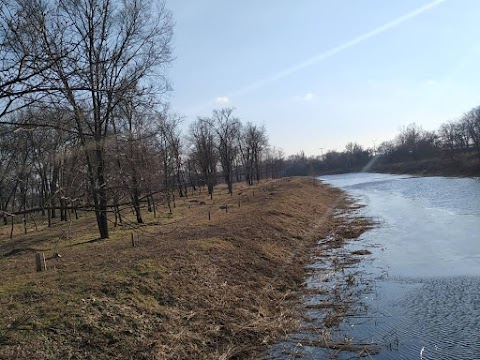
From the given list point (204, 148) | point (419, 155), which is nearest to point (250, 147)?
point (204, 148)

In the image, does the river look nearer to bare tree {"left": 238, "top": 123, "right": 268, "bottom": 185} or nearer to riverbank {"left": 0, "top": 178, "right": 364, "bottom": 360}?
riverbank {"left": 0, "top": 178, "right": 364, "bottom": 360}

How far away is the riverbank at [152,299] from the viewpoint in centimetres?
821

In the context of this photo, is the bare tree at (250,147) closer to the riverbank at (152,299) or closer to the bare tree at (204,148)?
the bare tree at (204,148)

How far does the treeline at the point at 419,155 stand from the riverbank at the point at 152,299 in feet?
198

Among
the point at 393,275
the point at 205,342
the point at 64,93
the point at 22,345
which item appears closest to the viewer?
the point at 64,93

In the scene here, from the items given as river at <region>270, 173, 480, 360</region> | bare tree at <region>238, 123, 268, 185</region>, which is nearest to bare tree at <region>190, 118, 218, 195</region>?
bare tree at <region>238, 123, 268, 185</region>

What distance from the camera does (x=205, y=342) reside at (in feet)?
30.6

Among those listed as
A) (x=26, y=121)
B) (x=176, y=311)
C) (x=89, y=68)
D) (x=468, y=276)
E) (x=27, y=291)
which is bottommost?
(x=468, y=276)

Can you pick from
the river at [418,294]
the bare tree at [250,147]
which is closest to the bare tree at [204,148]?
the bare tree at [250,147]

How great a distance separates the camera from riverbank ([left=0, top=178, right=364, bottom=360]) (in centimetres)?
821

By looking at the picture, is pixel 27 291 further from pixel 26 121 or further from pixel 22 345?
pixel 26 121

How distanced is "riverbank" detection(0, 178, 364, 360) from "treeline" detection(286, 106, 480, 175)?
60327mm

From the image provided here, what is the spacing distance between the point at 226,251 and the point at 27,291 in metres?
7.31

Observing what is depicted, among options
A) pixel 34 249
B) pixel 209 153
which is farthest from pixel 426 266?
pixel 209 153
